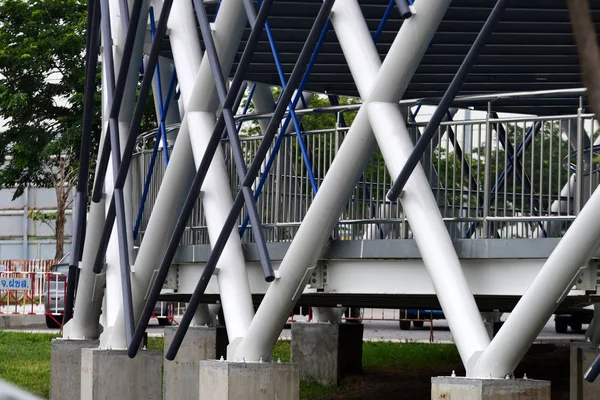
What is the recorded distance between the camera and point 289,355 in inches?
993

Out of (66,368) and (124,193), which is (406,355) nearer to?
(66,368)

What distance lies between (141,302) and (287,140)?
303cm

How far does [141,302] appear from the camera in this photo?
598 inches

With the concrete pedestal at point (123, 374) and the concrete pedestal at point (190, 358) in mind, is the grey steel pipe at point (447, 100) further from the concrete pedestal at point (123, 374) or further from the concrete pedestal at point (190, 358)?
the concrete pedestal at point (190, 358)

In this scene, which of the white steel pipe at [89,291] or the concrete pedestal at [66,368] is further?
the concrete pedestal at [66,368]

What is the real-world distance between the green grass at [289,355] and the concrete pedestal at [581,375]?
19.9 ft

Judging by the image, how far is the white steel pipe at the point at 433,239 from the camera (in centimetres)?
998

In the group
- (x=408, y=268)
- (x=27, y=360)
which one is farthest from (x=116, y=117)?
(x=27, y=360)

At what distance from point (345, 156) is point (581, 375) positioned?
4824 mm

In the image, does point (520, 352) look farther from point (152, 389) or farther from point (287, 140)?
point (152, 389)

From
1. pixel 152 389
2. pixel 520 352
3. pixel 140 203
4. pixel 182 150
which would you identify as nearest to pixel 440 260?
pixel 520 352

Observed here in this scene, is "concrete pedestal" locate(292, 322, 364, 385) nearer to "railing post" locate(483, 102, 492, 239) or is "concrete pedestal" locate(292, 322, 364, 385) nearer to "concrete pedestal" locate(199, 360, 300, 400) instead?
"concrete pedestal" locate(199, 360, 300, 400)

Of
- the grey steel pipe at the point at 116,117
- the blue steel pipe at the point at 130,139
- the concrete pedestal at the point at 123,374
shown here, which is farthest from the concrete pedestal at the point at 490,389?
the concrete pedestal at the point at 123,374

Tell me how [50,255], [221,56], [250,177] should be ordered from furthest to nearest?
[50,255] < [221,56] < [250,177]
